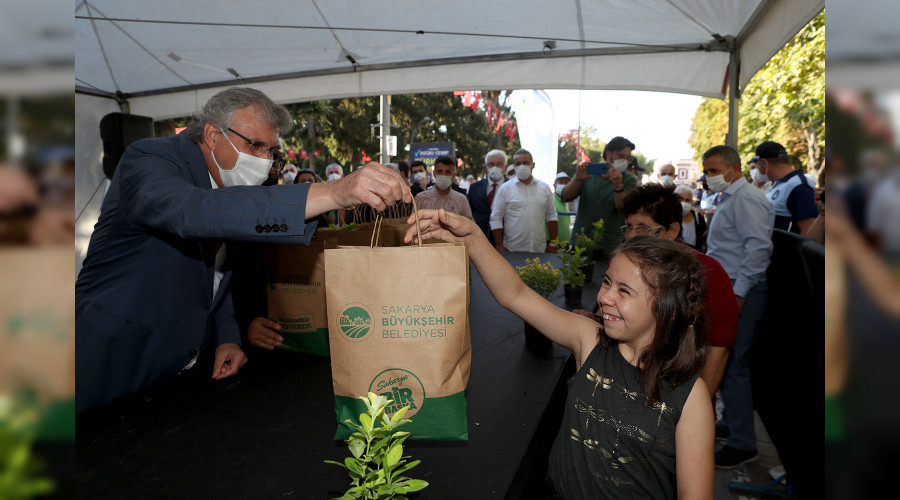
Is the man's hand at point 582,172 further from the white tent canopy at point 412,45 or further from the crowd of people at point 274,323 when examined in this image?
the crowd of people at point 274,323

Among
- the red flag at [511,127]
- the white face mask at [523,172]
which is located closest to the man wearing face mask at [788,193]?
the white face mask at [523,172]

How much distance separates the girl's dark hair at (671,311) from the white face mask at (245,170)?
1.16 m

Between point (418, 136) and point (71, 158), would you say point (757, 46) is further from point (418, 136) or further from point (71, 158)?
point (418, 136)

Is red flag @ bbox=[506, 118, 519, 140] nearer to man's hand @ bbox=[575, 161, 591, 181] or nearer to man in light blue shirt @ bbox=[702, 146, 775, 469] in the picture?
man's hand @ bbox=[575, 161, 591, 181]

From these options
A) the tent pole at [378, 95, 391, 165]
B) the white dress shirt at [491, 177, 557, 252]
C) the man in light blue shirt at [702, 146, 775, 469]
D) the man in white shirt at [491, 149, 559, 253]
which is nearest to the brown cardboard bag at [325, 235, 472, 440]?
the man in light blue shirt at [702, 146, 775, 469]

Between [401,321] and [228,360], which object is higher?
[401,321]

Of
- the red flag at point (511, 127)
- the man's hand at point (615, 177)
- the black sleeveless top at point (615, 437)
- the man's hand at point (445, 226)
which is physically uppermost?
the red flag at point (511, 127)

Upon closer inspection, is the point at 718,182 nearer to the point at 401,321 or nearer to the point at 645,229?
the point at 645,229

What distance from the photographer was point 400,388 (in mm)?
1220

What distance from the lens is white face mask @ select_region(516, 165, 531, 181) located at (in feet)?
Answer: 20.0

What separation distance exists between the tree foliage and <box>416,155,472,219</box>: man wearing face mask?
4.68 meters

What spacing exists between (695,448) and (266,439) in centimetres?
107

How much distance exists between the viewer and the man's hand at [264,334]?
2.04 metres

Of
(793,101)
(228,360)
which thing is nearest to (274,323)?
(228,360)
